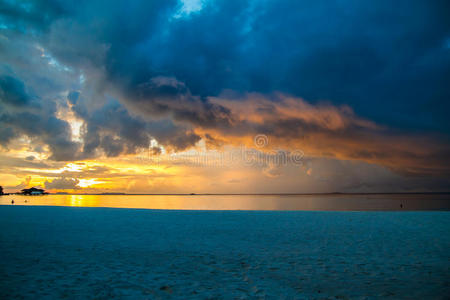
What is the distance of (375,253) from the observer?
13.0 metres

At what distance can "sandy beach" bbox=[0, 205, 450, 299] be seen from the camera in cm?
813

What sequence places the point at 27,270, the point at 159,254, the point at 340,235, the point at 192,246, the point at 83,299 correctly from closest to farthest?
1. the point at 83,299
2. the point at 27,270
3. the point at 159,254
4. the point at 192,246
5. the point at 340,235

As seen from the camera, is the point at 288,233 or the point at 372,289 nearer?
the point at 372,289

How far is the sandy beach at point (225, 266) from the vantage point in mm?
8133

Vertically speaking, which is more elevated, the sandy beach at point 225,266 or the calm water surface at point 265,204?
the sandy beach at point 225,266

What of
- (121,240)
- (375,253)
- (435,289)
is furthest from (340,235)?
(121,240)

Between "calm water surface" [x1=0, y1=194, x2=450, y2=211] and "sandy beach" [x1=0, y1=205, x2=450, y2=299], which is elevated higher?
"sandy beach" [x1=0, y1=205, x2=450, y2=299]

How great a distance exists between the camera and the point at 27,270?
9906mm

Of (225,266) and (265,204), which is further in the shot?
(265,204)

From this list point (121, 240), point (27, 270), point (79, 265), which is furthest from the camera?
point (121, 240)

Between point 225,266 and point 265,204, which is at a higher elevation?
point 225,266

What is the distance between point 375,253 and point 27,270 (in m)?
15.0

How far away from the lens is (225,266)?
10758 millimetres

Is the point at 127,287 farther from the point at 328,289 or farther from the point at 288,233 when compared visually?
the point at 288,233
